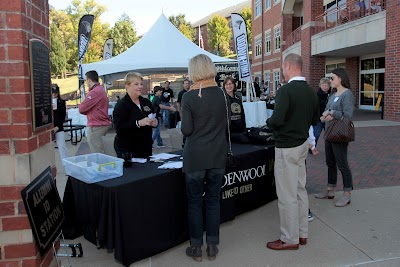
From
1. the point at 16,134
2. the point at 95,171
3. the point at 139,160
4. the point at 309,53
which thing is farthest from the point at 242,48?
the point at 16,134

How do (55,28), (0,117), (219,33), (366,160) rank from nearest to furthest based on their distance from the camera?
(0,117), (366,160), (55,28), (219,33)

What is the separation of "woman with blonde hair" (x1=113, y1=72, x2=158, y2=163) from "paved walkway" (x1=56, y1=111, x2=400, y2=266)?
3.97ft

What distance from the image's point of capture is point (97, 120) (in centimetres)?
619

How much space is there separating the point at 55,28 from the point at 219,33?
27.3m

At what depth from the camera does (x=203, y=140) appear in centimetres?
348

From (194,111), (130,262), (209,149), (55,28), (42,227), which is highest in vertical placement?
(55,28)

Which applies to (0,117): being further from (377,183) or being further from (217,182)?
(377,183)

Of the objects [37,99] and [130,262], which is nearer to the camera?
[37,99]

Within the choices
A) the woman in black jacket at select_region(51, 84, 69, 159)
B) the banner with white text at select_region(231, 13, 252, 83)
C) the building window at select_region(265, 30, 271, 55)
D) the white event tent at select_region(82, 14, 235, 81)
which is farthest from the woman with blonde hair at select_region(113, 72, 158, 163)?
the building window at select_region(265, 30, 271, 55)

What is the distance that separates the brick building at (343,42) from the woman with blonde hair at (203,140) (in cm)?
1282

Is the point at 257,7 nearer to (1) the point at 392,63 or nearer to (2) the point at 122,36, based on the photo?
(1) the point at 392,63

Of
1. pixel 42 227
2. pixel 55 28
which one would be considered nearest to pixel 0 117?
pixel 42 227

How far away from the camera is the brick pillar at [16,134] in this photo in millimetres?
2293

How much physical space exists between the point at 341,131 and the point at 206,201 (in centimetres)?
222
